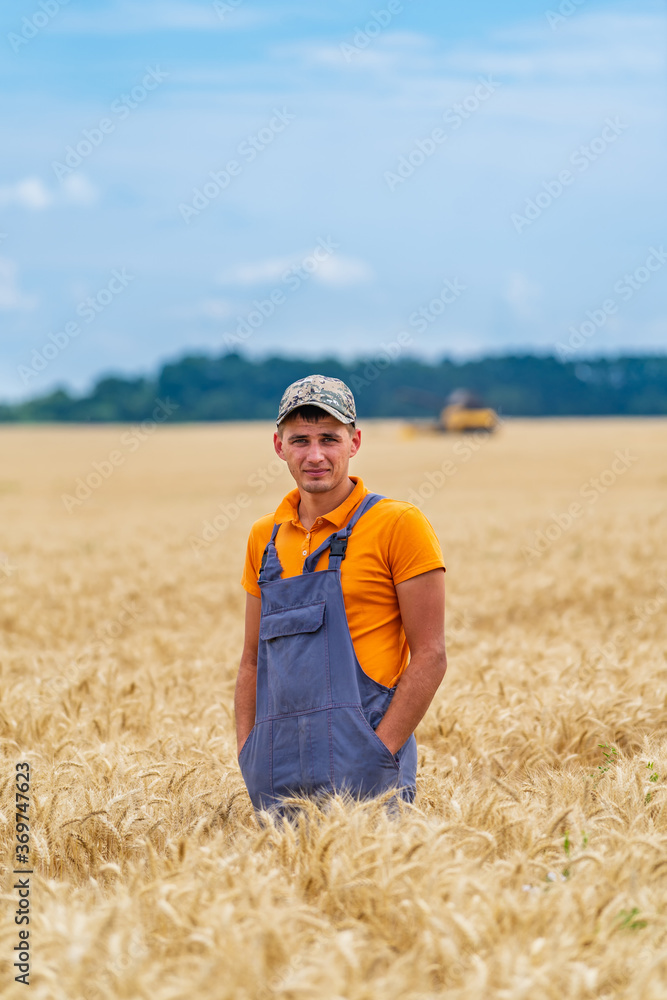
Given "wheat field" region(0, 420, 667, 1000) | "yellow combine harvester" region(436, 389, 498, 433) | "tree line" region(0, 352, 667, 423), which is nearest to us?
"wheat field" region(0, 420, 667, 1000)

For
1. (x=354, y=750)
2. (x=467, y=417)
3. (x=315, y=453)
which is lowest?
(x=354, y=750)

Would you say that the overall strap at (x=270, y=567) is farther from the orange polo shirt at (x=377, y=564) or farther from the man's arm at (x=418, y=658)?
the man's arm at (x=418, y=658)

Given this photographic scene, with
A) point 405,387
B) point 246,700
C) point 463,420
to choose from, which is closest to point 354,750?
point 246,700

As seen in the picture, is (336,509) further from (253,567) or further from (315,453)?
(253,567)

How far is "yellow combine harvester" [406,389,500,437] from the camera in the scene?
2515 inches

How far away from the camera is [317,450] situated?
3590 mm

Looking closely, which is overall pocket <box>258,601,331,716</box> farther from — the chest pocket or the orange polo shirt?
the orange polo shirt

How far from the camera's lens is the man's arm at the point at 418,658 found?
11.5ft

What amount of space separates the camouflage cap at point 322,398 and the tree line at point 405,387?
79.6 meters

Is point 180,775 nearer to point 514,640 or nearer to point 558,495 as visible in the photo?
point 514,640

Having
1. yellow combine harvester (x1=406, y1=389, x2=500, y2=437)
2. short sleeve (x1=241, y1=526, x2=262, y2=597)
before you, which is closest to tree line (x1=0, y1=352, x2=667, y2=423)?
yellow combine harvester (x1=406, y1=389, x2=500, y2=437)

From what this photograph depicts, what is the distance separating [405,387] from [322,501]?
273 ft

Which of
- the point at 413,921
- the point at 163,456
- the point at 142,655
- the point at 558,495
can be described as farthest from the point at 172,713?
the point at 163,456

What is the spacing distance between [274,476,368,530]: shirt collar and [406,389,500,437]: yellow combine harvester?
58749mm
